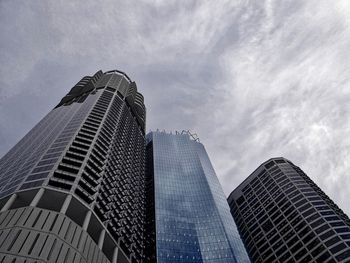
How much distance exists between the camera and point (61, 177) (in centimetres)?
7519

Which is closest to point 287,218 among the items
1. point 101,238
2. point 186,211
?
point 186,211

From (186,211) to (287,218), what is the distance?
40351 millimetres

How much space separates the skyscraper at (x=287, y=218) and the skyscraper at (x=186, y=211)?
22.6 m

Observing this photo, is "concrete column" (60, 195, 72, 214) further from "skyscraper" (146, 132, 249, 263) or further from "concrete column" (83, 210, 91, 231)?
"skyscraper" (146, 132, 249, 263)

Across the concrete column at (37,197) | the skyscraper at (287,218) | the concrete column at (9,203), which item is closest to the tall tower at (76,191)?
the concrete column at (9,203)

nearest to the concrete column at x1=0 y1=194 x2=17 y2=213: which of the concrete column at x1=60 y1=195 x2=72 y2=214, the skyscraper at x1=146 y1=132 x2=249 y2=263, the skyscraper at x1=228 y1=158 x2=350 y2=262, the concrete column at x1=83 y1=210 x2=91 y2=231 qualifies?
the concrete column at x1=60 y1=195 x2=72 y2=214

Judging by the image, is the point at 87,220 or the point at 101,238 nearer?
the point at 87,220

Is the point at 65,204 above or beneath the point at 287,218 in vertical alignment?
beneath

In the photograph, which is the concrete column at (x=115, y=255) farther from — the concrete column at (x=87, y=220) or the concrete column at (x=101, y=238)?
the concrete column at (x=87, y=220)

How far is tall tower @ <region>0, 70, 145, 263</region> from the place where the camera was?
179ft

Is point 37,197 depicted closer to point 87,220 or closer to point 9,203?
point 9,203

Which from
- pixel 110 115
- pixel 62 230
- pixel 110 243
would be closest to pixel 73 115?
pixel 110 115

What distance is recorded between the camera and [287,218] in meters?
126

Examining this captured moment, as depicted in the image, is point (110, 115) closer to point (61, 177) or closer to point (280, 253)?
point (61, 177)
